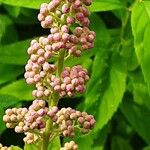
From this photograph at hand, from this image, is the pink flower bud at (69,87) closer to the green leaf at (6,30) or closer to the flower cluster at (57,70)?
the flower cluster at (57,70)

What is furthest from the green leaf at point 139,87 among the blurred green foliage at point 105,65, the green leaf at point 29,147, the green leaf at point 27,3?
the green leaf at point 29,147

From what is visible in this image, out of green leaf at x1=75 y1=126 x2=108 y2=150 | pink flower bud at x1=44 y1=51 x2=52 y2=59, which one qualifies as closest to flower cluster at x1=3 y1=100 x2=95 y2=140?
pink flower bud at x1=44 y1=51 x2=52 y2=59

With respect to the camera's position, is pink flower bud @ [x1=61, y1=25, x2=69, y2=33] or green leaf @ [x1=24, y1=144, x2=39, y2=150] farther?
green leaf @ [x1=24, y1=144, x2=39, y2=150]

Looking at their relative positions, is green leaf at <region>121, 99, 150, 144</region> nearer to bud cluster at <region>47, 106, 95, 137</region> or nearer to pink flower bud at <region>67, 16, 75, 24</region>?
bud cluster at <region>47, 106, 95, 137</region>

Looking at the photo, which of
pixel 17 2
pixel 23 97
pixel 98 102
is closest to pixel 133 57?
pixel 98 102

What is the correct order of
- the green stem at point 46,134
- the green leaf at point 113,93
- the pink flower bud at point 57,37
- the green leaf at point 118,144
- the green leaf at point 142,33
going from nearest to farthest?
the pink flower bud at point 57,37, the green stem at point 46,134, the green leaf at point 142,33, the green leaf at point 113,93, the green leaf at point 118,144

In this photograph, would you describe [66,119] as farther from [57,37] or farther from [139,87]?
[139,87]
